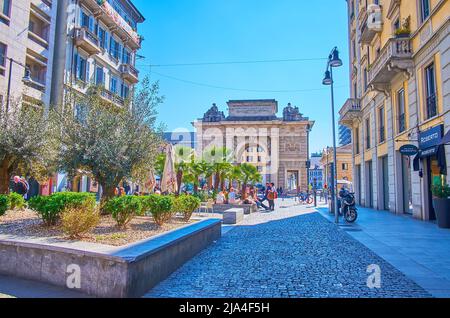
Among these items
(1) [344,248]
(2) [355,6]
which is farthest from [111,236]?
(2) [355,6]

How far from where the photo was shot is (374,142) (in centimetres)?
2130

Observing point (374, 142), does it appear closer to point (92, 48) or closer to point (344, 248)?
point (344, 248)

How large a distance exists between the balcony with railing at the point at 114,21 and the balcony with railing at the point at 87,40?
7.75 ft

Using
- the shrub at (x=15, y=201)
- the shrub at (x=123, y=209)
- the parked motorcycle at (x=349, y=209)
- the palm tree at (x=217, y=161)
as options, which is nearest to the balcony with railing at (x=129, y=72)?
the palm tree at (x=217, y=161)

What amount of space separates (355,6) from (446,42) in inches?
633

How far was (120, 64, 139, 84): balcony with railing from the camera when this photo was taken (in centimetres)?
3008

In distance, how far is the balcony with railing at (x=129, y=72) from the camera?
3008 cm

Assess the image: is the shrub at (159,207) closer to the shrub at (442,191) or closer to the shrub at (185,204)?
the shrub at (185,204)

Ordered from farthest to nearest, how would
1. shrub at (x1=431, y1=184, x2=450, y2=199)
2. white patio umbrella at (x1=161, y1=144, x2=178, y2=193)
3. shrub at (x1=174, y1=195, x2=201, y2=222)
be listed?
white patio umbrella at (x1=161, y1=144, x2=178, y2=193) → shrub at (x1=431, y1=184, x2=450, y2=199) → shrub at (x1=174, y1=195, x2=201, y2=222)

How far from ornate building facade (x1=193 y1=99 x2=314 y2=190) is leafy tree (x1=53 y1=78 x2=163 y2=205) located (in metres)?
51.0

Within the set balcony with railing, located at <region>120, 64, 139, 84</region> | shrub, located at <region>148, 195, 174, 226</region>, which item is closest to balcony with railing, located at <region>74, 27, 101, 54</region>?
balcony with railing, located at <region>120, 64, 139, 84</region>

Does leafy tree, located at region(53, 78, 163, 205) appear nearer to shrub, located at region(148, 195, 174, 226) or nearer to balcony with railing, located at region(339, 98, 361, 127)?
shrub, located at region(148, 195, 174, 226)

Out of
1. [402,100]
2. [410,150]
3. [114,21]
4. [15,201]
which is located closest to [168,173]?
[15,201]
